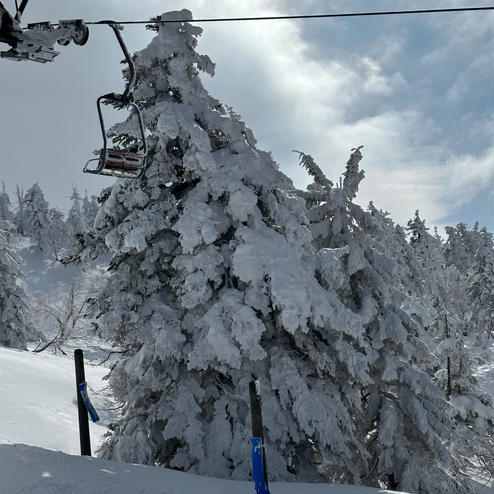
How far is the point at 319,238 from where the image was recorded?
1428 centimetres

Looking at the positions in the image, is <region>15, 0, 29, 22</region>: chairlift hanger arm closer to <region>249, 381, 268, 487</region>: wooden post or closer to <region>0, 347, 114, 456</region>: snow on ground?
<region>249, 381, 268, 487</region>: wooden post

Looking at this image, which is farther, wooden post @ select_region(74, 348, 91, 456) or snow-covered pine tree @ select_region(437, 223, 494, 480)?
snow-covered pine tree @ select_region(437, 223, 494, 480)

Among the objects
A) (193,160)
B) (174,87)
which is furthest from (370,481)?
(174,87)

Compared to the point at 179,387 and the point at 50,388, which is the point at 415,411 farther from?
the point at 50,388

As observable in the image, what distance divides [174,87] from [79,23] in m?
4.47

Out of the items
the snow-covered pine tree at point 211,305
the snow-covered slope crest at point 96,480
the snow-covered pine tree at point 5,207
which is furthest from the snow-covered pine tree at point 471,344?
the snow-covered pine tree at point 5,207

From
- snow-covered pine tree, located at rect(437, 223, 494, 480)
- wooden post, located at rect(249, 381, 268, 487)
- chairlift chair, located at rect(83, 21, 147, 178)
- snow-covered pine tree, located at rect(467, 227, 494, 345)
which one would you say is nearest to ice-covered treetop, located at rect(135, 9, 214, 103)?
chairlift chair, located at rect(83, 21, 147, 178)

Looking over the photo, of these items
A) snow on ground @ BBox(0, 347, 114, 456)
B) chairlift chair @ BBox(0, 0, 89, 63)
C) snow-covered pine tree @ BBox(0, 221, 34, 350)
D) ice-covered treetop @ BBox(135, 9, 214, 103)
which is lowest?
snow on ground @ BBox(0, 347, 114, 456)

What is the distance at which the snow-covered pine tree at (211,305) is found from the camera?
9195mm

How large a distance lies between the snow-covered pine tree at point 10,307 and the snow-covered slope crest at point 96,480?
80.9 ft

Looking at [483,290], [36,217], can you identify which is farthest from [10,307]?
[36,217]

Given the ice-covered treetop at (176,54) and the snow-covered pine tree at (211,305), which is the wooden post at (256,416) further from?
the ice-covered treetop at (176,54)

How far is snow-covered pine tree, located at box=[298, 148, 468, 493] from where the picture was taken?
12531mm

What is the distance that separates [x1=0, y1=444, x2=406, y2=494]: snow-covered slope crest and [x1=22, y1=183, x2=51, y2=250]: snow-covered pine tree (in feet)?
296
